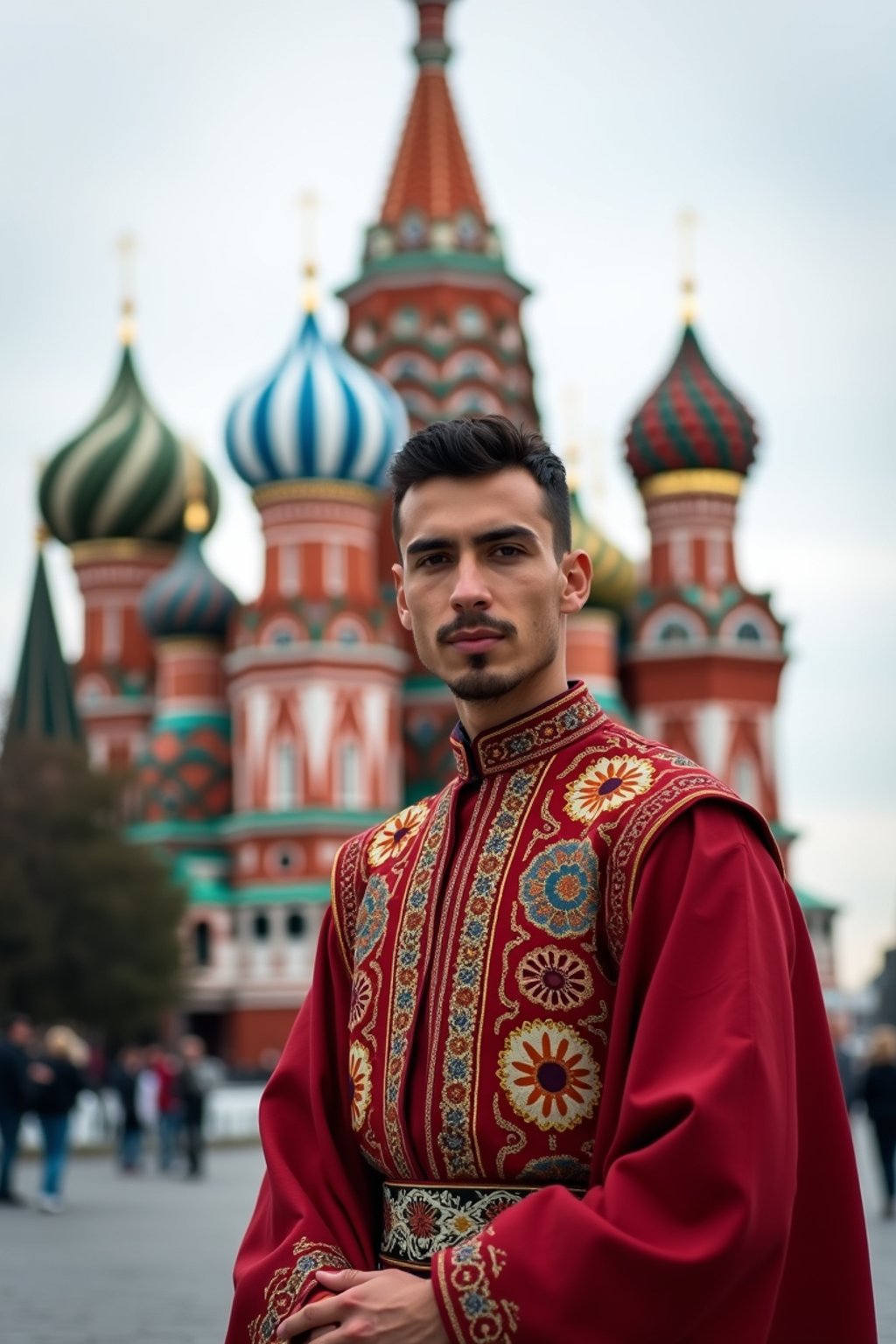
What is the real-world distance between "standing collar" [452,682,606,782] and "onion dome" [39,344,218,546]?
4274cm

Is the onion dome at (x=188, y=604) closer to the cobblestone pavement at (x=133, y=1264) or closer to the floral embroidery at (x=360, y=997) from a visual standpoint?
the cobblestone pavement at (x=133, y=1264)

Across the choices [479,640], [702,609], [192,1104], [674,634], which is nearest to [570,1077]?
[479,640]

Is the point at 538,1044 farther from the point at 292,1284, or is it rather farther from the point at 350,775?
the point at 350,775

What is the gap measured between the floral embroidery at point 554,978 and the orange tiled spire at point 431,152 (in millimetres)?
41210

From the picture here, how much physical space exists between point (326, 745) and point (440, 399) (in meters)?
8.19

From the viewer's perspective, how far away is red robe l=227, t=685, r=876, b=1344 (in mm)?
2377

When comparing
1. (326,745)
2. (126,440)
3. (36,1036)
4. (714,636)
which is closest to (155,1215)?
(36,1036)

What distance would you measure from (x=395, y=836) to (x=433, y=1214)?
64cm

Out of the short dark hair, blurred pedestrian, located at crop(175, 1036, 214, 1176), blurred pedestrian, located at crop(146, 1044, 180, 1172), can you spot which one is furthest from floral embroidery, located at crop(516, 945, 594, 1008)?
blurred pedestrian, located at crop(146, 1044, 180, 1172)

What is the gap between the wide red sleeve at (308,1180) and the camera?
2.74 m

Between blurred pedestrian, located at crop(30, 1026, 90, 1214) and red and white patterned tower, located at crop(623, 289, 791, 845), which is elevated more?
red and white patterned tower, located at crop(623, 289, 791, 845)

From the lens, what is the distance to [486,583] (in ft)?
9.30

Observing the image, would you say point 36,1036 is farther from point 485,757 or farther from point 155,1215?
point 485,757

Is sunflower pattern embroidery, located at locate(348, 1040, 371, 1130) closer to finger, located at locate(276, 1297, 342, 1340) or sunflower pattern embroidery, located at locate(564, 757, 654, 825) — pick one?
finger, located at locate(276, 1297, 342, 1340)
